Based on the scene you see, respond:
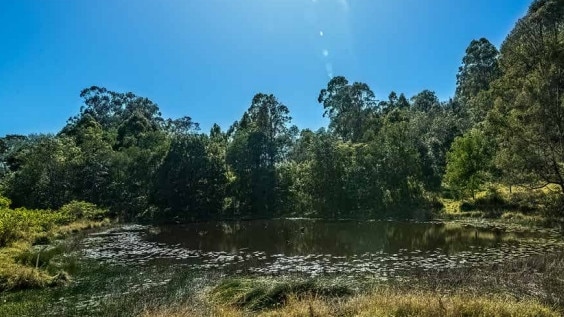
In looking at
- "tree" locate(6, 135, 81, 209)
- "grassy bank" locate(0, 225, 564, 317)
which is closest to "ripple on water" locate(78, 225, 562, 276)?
"grassy bank" locate(0, 225, 564, 317)

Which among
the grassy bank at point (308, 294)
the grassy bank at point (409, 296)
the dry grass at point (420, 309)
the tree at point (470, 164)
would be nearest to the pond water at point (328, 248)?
the grassy bank at point (308, 294)

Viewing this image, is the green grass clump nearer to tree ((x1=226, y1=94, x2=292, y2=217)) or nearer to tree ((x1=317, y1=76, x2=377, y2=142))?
tree ((x1=226, y1=94, x2=292, y2=217))

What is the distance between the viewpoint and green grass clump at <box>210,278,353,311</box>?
47.7ft

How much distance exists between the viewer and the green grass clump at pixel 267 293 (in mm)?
14547

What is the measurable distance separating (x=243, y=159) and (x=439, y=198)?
3083 centimetres

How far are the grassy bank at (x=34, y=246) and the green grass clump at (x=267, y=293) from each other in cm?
932

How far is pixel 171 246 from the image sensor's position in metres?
34.0

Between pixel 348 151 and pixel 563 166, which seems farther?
pixel 348 151

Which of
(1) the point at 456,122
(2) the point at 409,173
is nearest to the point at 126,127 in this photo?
(2) the point at 409,173

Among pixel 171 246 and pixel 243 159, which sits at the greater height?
pixel 243 159

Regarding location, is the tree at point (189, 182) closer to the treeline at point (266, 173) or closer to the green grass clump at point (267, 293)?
the treeline at point (266, 173)

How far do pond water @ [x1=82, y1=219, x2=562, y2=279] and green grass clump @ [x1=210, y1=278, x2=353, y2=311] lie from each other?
510 centimetres

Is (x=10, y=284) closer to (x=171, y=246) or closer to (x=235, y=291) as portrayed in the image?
(x=235, y=291)

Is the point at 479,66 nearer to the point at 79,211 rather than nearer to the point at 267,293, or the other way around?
the point at 79,211
